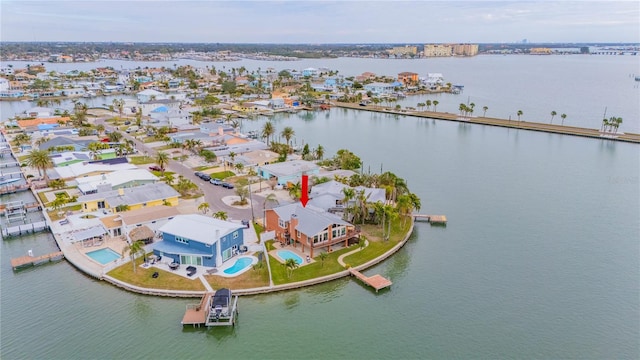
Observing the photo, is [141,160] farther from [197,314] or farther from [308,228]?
[197,314]

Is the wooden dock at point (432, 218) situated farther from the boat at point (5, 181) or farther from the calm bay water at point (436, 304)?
the boat at point (5, 181)

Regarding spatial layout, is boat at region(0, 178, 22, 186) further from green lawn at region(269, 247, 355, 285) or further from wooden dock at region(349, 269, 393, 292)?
wooden dock at region(349, 269, 393, 292)

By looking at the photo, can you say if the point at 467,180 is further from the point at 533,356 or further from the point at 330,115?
the point at 330,115

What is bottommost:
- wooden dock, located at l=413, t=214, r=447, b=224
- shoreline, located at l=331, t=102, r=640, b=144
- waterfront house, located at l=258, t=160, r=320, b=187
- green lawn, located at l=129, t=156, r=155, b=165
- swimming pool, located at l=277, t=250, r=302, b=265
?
swimming pool, located at l=277, t=250, r=302, b=265

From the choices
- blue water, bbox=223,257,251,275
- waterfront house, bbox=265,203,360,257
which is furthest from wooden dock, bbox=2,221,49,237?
waterfront house, bbox=265,203,360,257

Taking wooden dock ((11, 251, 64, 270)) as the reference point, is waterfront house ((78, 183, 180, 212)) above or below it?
above
